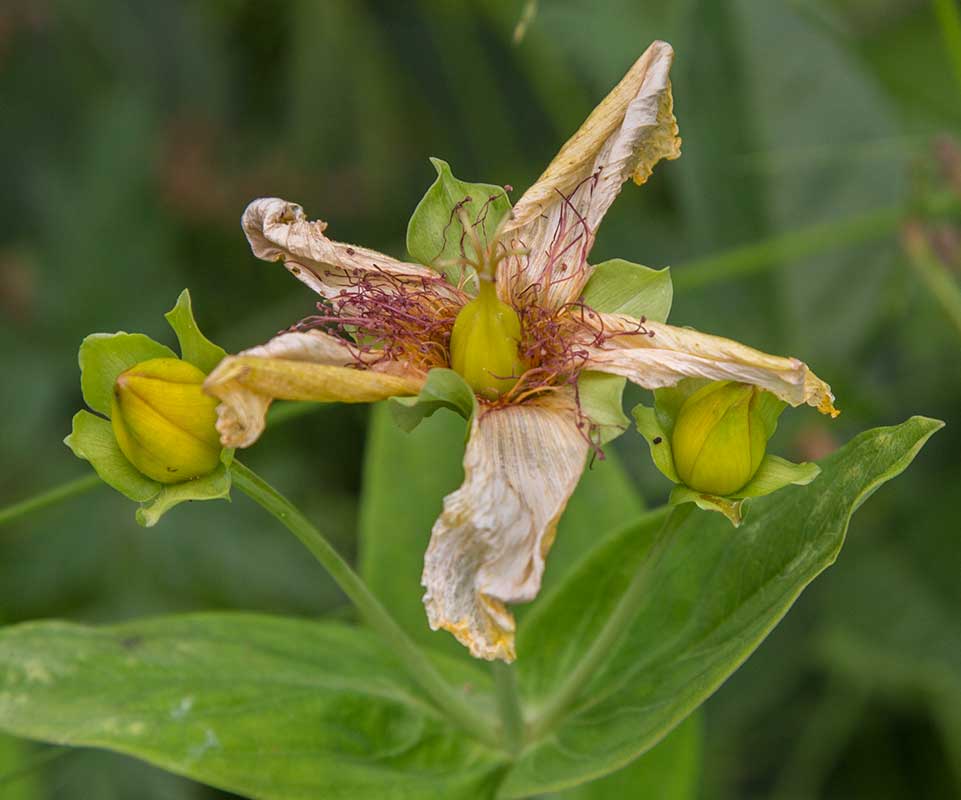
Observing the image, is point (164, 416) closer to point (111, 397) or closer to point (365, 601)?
point (111, 397)

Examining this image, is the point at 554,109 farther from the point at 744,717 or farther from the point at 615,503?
the point at 744,717

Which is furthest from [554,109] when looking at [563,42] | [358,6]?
[358,6]

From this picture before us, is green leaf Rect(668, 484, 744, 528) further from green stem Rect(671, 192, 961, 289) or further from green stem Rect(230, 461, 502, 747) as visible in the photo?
green stem Rect(671, 192, 961, 289)

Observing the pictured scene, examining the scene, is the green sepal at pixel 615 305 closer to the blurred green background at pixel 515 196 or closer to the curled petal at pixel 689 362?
the curled petal at pixel 689 362

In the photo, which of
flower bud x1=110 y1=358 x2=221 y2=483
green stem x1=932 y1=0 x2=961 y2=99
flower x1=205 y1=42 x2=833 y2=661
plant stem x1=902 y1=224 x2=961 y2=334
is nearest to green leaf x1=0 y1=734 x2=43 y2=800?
flower bud x1=110 y1=358 x2=221 y2=483

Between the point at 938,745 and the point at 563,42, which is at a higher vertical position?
the point at 563,42

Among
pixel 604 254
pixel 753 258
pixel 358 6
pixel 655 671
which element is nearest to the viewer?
pixel 655 671

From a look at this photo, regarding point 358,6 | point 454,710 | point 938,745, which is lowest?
point 938,745
